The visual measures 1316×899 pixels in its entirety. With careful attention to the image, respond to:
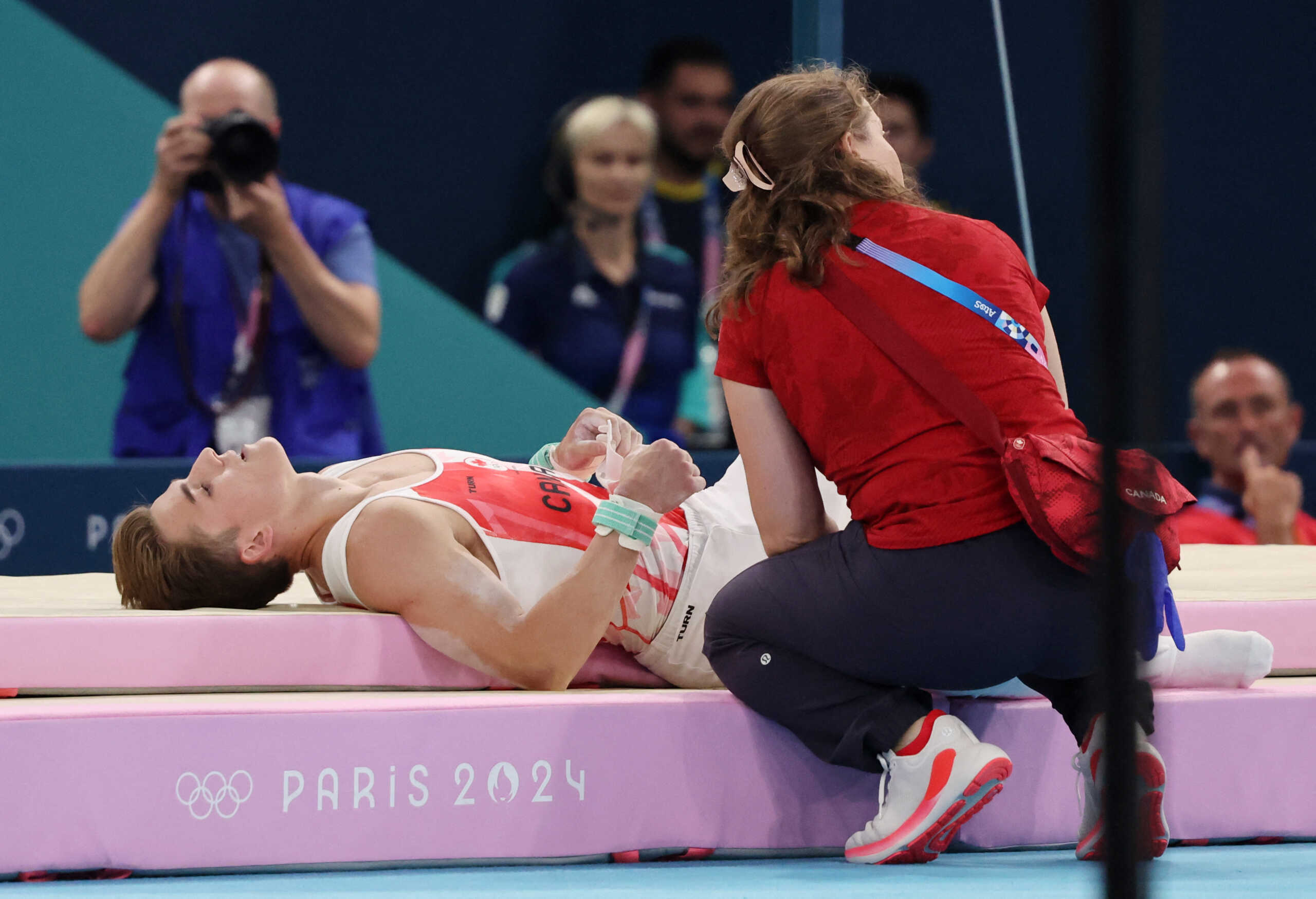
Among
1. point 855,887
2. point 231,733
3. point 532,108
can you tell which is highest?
point 532,108

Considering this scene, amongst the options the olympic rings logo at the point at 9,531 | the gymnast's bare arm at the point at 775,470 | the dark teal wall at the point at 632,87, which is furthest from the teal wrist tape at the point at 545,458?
the dark teal wall at the point at 632,87

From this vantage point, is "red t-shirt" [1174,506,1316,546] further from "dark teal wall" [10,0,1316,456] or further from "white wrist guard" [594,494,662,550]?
"white wrist guard" [594,494,662,550]

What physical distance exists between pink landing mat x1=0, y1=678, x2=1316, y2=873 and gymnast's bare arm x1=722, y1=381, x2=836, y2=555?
227 millimetres

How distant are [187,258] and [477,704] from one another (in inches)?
70.5

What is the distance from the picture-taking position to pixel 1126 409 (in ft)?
1.73

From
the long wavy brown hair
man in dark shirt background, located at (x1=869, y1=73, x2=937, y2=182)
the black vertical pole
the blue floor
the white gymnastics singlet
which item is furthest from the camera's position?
man in dark shirt background, located at (x1=869, y1=73, x2=937, y2=182)

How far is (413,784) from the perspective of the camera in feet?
5.50

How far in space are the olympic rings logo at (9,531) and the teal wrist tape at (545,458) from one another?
4.58ft

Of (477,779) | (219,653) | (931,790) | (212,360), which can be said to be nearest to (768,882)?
(931,790)

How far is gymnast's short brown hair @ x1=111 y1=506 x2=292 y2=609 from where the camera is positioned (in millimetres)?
1965

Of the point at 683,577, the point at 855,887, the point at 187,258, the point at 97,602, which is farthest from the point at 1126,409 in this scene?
the point at 187,258

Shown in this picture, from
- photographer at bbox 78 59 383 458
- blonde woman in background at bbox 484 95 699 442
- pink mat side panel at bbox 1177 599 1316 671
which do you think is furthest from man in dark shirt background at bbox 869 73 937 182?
pink mat side panel at bbox 1177 599 1316 671

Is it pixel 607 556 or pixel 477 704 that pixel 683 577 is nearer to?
pixel 607 556

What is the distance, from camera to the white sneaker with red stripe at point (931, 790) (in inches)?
61.9
